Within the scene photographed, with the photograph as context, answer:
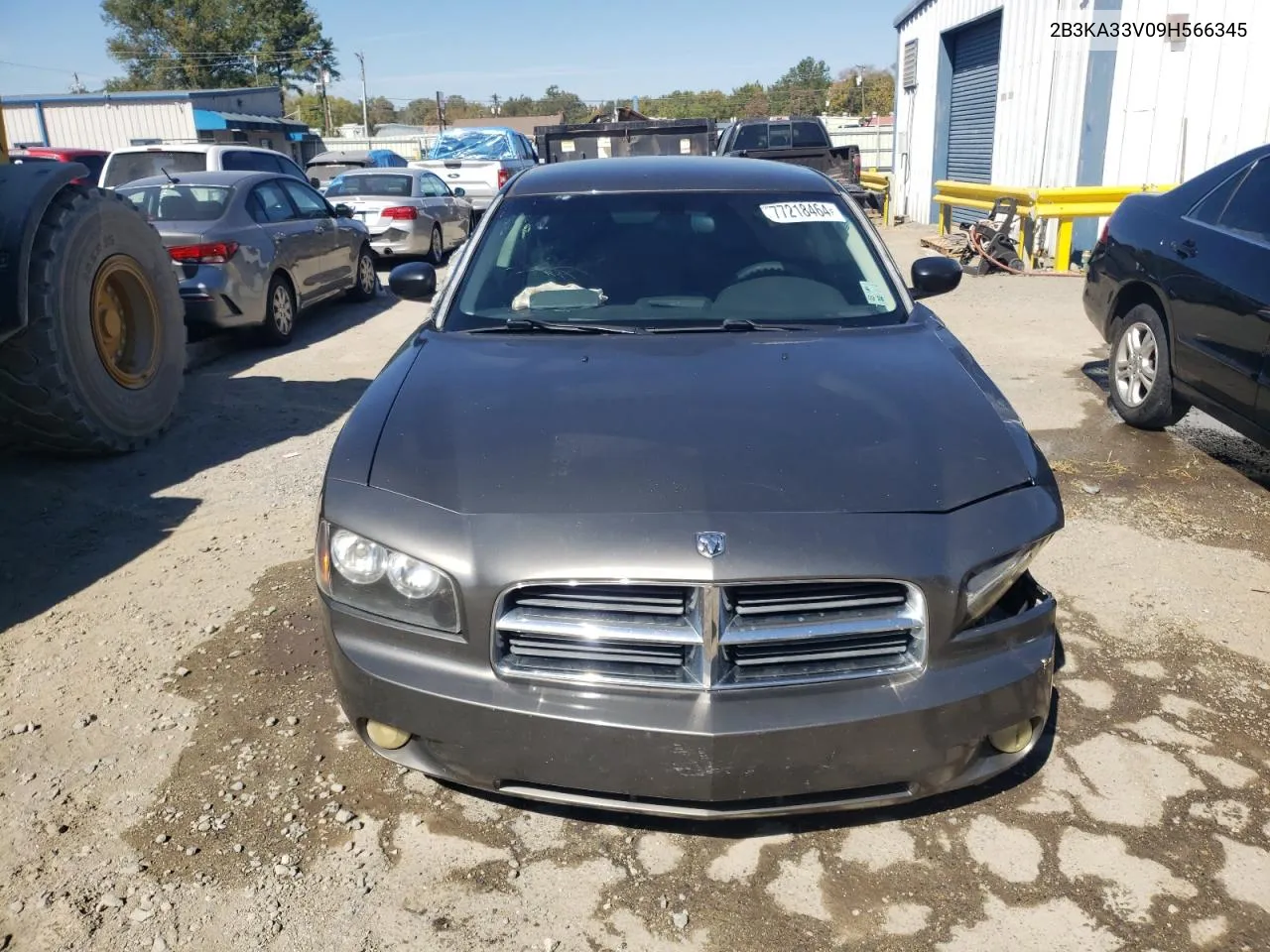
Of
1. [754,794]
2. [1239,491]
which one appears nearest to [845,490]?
[754,794]

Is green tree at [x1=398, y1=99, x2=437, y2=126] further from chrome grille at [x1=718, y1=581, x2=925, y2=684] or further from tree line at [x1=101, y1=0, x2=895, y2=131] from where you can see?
chrome grille at [x1=718, y1=581, x2=925, y2=684]

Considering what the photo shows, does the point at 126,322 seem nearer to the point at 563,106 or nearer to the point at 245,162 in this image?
the point at 245,162

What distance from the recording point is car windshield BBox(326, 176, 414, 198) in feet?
46.7

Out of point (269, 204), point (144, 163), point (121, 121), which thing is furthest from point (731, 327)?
point (121, 121)

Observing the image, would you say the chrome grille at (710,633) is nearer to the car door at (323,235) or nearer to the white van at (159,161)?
the car door at (323,235)

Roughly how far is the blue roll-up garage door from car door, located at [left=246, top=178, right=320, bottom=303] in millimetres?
10800

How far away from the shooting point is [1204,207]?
5453 mm

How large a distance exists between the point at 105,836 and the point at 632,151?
14511 mm

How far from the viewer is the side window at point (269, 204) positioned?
8.84m

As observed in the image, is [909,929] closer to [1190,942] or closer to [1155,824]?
[1190,942]

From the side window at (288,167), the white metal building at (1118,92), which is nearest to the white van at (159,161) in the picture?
the side window at (288,167)

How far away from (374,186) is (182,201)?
6113 millimetres

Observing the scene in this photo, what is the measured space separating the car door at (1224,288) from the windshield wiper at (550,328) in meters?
3.14

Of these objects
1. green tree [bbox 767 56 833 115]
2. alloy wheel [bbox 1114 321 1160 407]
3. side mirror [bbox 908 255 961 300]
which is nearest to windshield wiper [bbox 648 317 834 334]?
side mirror [bbox 908 255 961 300]
